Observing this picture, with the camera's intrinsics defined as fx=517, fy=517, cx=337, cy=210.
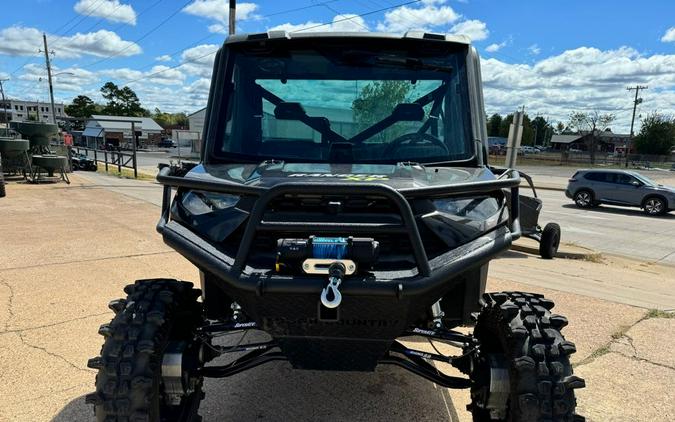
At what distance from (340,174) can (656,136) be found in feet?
304

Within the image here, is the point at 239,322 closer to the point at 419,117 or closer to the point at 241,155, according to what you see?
the point at 241,155

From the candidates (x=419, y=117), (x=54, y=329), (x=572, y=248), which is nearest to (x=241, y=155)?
(x=419, y=117)

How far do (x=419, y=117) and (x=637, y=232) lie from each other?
1559 cm

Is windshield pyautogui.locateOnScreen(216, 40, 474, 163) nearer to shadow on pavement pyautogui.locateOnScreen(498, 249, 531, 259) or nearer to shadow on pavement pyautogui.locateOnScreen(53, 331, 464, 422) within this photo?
shadow on pavement pyautogui.locateOnScreen(53, 331, 464, 422)

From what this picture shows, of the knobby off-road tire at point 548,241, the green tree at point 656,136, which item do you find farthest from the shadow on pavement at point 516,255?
the green tree at point 656,136

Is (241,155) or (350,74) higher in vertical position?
(350,74)

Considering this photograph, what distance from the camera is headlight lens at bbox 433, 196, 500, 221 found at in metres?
2.38

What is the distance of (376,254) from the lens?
2.13 m

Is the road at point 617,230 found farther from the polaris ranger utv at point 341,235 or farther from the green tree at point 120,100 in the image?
the green tree at point 120,100

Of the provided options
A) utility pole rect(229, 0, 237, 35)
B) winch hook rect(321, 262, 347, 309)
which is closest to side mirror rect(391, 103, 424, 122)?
winch hook rect(321, 262, 347, 309)

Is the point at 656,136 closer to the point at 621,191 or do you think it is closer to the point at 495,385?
the point at 621,191

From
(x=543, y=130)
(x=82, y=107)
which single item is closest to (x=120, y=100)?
(x=82, y=107)

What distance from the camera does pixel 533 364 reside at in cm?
221

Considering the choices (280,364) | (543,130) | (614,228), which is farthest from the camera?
(543,130)
